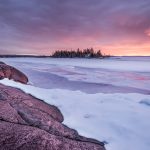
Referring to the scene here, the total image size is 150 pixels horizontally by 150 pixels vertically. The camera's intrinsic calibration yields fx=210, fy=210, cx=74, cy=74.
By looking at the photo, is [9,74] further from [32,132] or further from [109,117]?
[32,132]

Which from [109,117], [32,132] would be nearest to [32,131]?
[32,132]

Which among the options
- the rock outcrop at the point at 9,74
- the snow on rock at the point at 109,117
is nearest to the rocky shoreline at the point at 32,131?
the snow on rock at the point at 109,117

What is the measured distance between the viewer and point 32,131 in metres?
3.24

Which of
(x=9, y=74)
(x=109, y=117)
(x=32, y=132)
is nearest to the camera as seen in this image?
(x=32, y=132)

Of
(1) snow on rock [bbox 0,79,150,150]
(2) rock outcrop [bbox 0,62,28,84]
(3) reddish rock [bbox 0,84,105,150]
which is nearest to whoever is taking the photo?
(3) reddish rock [bbox 0,84,105,150]

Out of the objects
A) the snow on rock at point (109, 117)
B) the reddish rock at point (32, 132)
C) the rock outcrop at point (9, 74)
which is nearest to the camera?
the reddish rock at point (32, 132)

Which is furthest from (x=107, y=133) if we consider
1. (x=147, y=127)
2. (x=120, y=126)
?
(x=147, y=127)

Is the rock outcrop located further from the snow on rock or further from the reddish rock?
the reddish rock

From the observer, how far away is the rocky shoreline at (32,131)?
9.62 feet

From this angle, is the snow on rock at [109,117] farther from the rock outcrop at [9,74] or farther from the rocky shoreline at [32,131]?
the rock outcrop at [9,74]

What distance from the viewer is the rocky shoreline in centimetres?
293

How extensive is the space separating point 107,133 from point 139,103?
8.02ft

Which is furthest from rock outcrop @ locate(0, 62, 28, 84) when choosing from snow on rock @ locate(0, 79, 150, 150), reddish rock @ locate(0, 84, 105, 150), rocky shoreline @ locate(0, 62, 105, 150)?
reddish rock @ locate(0, 84, 105, 150)

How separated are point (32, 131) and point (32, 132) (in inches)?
1.3
